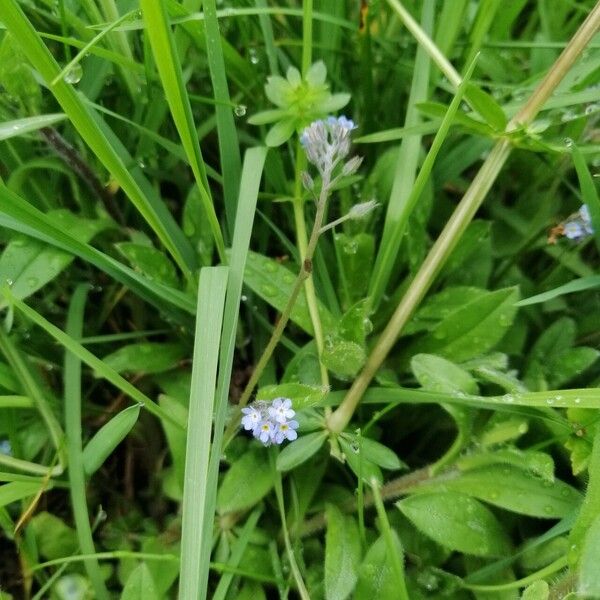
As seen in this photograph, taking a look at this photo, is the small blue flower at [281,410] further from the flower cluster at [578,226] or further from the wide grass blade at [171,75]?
the flower cluster at [578,226]

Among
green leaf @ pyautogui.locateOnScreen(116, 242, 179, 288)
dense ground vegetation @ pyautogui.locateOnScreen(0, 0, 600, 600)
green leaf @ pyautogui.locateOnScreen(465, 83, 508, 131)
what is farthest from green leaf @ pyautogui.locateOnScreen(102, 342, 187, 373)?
green leaf @ pyautogui.locateOnScreen(465, 83, 508, 131)

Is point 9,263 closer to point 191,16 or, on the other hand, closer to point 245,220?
point 245,220

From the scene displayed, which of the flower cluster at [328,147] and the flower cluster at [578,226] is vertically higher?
the flower cluster at [328,147]

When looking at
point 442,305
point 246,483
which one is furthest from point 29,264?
point 442,305

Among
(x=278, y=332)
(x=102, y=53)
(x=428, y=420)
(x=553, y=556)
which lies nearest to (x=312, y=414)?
(x=278, y=332)

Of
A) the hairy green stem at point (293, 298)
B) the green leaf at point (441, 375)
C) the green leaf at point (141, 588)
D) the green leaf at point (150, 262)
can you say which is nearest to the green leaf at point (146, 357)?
the green leaf at point (150, 262)
